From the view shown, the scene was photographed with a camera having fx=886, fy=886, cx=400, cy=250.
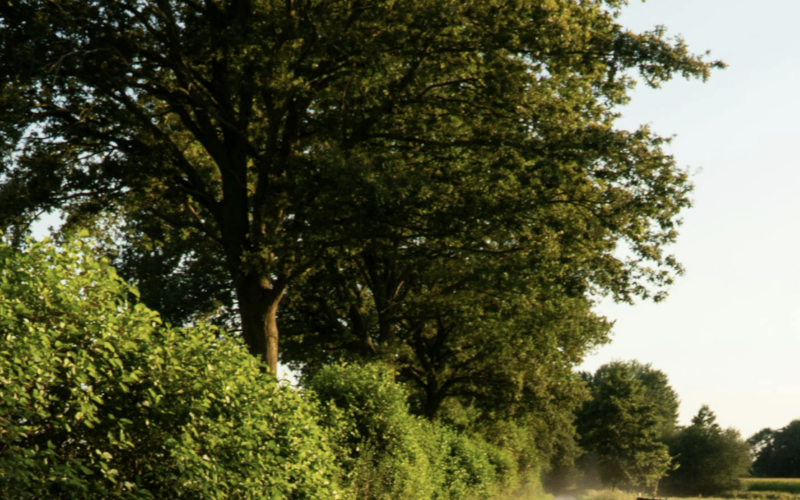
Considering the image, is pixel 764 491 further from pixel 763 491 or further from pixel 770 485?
pixel 770 485

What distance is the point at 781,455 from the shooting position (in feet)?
383

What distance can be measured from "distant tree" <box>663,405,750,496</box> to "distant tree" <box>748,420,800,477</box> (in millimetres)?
28067

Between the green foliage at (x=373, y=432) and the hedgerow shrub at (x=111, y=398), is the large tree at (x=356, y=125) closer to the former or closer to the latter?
the green foliage at (x=373, y=432)

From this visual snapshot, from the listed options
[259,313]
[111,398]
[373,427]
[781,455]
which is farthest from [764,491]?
[111,398]

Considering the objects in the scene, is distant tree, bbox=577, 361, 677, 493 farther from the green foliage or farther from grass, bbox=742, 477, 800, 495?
the green foliage

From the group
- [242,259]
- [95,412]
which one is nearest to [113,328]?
[95,412]

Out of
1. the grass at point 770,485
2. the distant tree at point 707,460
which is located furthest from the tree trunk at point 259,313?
the grass at point 770,485

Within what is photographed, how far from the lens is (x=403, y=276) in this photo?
32.5 m

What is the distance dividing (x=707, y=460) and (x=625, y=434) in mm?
14101

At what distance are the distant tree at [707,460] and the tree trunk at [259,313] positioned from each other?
2711 inches

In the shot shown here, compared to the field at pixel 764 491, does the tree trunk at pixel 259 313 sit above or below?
above

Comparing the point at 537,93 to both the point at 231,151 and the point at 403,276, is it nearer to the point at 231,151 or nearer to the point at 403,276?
the point at 231,151

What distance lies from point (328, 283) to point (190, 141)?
10.2m

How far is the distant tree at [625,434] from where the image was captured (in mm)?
75188
